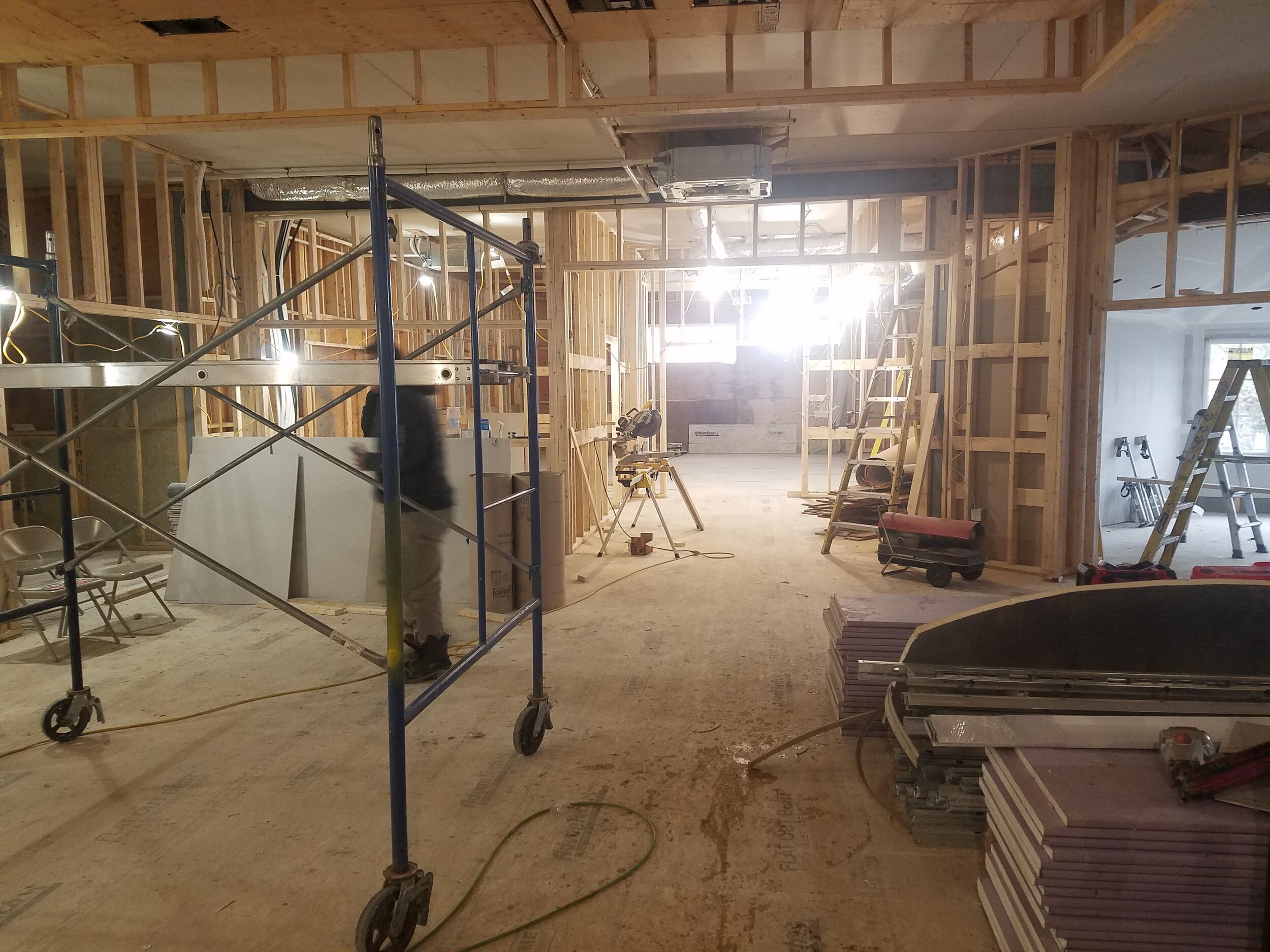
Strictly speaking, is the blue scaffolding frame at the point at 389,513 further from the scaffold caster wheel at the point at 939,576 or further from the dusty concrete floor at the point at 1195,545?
the dusty concrete floor at the point at 1195,545

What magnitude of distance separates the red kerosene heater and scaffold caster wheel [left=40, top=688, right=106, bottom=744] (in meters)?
5.11

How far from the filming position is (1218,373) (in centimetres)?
875

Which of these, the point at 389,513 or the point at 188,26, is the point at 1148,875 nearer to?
the point at 389,513

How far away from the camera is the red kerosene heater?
18.5 ft

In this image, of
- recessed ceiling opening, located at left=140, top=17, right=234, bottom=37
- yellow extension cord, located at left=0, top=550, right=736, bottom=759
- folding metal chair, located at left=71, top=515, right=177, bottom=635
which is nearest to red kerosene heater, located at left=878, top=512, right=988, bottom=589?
yellow extension cord, located at left=0, top=550, right=736, bottom=759

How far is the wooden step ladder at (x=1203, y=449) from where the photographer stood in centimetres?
429

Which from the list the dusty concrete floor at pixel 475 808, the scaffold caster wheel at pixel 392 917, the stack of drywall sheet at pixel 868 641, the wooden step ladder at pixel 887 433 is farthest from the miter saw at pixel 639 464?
the scaffold caster wheel at pixel 392 917

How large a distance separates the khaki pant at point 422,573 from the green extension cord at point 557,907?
176cm

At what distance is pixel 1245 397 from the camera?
28.5 feet

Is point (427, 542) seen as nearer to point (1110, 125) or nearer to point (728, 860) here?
point (728, 860)

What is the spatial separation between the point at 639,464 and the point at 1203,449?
165 inches

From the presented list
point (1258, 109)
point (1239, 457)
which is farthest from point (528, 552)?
point (1258, 109)

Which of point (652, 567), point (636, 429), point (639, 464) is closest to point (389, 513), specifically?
point (652, 567)

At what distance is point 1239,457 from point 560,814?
523 centimetres
